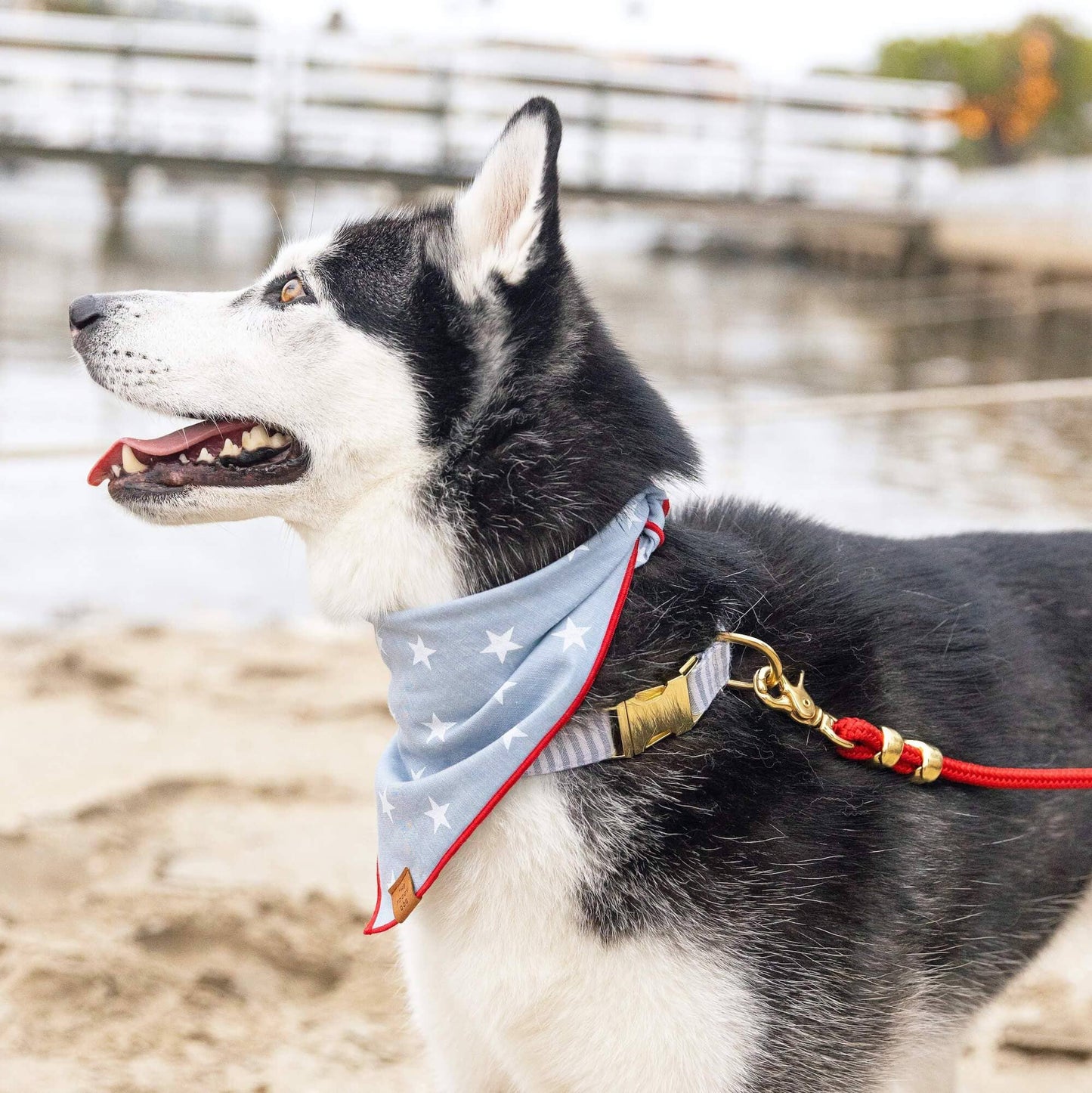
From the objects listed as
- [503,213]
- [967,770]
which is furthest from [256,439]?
[967,770]

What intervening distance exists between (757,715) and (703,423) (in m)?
7.09

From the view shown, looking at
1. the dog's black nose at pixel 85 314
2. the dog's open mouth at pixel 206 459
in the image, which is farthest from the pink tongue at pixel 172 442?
the dog's black nose at pixel 85 314

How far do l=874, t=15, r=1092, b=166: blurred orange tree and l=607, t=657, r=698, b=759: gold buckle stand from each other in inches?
2502

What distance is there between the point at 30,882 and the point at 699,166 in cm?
1963

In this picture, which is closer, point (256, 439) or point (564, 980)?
point (564, 980)

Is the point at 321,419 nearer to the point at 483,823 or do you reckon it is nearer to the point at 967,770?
the point at 483,823

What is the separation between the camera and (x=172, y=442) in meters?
2.11

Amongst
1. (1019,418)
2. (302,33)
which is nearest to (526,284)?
(1019,418)

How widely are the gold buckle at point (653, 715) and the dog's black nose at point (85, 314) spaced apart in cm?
109

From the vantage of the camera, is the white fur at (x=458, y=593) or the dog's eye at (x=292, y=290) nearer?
the white fur at (x=458, y=593)

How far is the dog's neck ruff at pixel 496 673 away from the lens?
1.85 m

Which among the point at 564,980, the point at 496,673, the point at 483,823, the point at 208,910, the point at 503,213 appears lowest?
the point at 208,910

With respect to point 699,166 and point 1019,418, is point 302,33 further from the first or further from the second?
point 1019,418

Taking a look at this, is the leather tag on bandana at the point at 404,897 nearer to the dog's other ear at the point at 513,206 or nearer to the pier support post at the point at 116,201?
the dog's other ear at the point at 513,206
